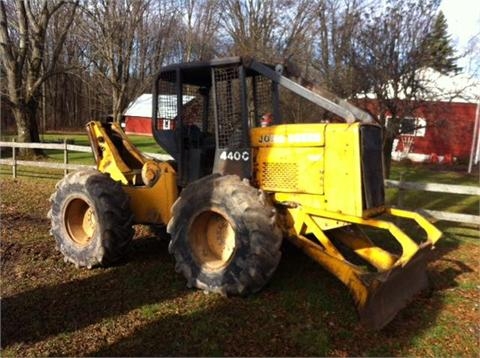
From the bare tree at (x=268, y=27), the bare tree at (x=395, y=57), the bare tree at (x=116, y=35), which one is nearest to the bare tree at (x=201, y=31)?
the bare tree at (x=268, y=27)

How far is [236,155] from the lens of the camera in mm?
5789

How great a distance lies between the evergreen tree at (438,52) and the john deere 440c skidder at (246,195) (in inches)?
325

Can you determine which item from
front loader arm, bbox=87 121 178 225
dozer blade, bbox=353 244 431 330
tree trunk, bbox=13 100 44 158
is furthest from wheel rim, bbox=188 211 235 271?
tree trunk, bbox=13 100 44 158

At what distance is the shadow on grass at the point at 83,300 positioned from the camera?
4.57 metres

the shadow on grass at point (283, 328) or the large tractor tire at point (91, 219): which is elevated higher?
the large tractor tire at point (91, 219)

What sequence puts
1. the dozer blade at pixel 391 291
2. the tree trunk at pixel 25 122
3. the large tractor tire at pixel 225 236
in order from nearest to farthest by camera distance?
the dozer blade at pixel 391 291 < the large tractor tire at pixel 225 236 < the tree trunk at pixel 25 122

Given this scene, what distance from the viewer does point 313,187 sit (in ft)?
17.6

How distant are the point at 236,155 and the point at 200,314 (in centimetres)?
191

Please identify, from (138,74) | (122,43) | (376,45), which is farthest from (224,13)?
(376,45)

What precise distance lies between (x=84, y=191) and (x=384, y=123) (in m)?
10.0

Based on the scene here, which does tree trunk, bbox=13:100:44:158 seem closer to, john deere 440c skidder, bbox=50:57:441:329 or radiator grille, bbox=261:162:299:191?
john deere 440c skidder, bbox=50:57:441:329

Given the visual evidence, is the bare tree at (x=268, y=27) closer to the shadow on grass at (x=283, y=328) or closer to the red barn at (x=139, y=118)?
the red barn at (x=139, y=118)

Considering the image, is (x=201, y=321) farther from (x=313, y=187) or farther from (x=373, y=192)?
(x=373, y=192)

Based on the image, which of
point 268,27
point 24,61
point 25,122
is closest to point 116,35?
point 24,61
